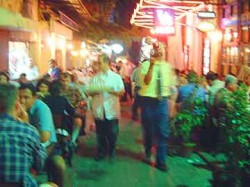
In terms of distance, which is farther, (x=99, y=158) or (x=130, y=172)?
(x=99, y=158)

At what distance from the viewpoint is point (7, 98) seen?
414cm

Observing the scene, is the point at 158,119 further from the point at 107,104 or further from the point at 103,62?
the point at 103,62

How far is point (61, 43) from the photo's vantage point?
26203mm

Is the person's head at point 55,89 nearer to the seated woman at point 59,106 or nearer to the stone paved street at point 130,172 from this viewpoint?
the seated woman at point 59,106

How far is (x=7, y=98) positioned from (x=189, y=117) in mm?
5942

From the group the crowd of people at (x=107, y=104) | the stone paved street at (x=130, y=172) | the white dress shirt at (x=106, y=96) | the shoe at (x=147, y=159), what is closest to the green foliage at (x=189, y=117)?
the crowd of people at (x=107, y=104)

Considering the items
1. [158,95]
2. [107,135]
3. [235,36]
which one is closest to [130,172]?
[107,135]

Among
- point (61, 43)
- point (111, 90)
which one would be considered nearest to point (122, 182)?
point (111, 90)

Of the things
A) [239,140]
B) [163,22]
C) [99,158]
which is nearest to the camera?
[239,140]

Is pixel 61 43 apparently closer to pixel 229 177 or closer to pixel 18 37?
pixel 18 37

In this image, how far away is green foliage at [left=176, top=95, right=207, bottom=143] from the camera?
961 cm

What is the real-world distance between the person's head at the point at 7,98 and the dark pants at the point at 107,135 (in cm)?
513

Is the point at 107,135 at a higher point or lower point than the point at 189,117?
lower

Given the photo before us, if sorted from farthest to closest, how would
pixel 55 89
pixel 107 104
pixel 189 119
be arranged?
pixel 189 119 → pixel 107 104 → pixel 55 89
